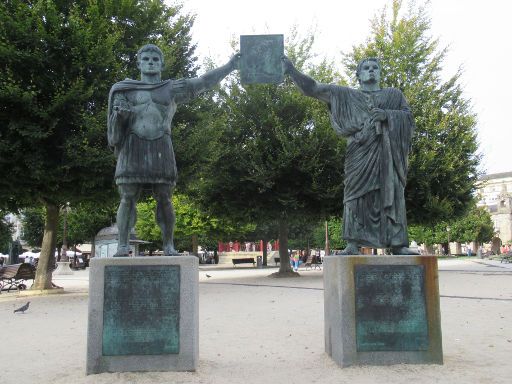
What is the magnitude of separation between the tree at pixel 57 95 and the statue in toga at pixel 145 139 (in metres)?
7.56

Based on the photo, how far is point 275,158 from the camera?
804 inches

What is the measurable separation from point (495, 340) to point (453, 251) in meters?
84.6

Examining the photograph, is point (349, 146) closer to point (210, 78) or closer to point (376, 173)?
point (376, 173)

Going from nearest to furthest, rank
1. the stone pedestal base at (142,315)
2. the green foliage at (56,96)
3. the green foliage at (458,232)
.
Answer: the stone pedestal base at (142,315), the green foliage at (56,96), the green foliage at (458,232)

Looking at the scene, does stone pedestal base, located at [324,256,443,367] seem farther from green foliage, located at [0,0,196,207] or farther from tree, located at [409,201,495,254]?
tree, located at [409,201,495,254]

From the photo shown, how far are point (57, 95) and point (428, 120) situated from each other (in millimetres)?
15591

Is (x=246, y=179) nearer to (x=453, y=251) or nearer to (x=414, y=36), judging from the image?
(x=414, y=36)

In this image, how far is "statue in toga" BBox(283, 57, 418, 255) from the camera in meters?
6.22

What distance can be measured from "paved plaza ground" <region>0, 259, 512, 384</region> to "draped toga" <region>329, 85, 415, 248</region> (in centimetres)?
160

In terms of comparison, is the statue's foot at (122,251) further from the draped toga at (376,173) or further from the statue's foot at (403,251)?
the statue's foot at (403,251)

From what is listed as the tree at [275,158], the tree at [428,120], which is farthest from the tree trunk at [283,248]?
the tree at [428,120]

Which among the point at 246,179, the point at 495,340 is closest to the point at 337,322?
the point at 495,340

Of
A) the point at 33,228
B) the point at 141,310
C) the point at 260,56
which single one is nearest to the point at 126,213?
the point at 141,310

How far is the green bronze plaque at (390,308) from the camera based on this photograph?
19.0ft
